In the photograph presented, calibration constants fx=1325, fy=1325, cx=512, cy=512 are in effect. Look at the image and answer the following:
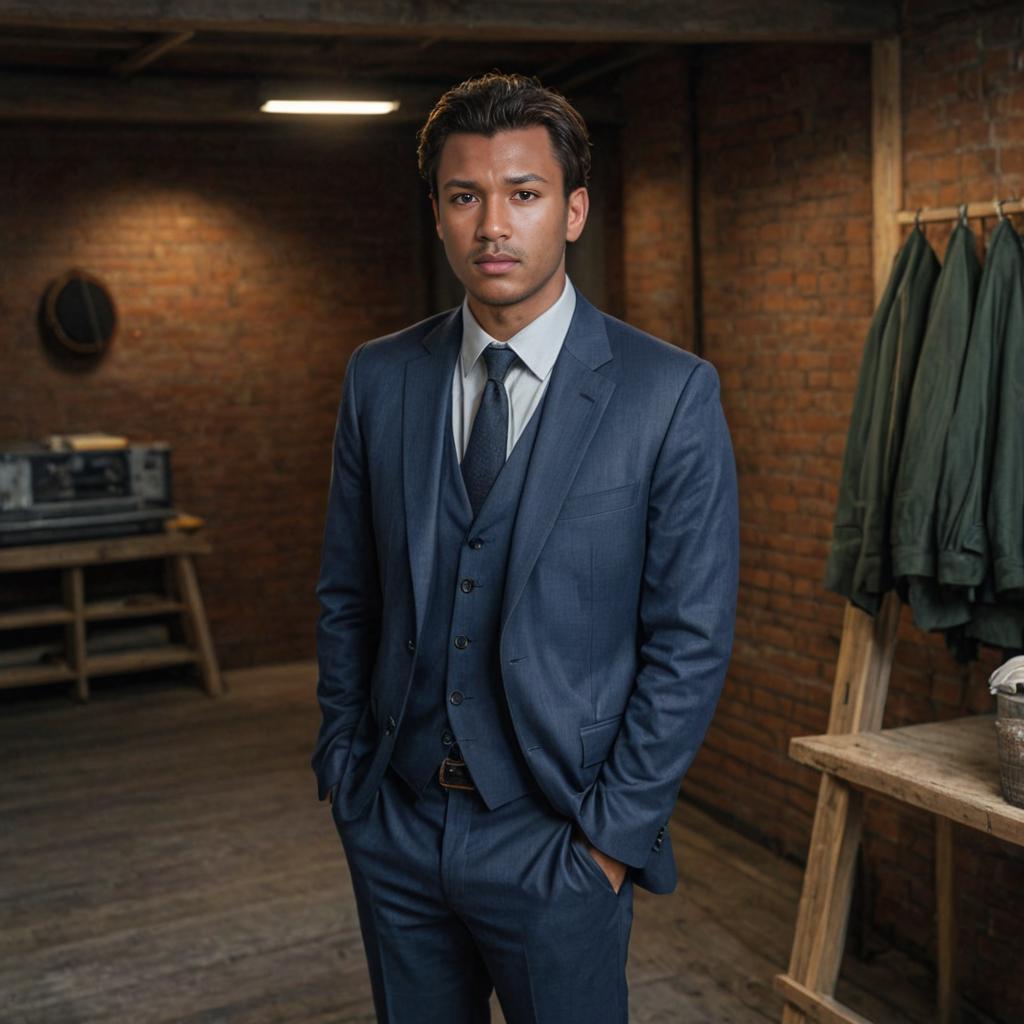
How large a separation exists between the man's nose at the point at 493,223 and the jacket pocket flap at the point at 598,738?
712mm

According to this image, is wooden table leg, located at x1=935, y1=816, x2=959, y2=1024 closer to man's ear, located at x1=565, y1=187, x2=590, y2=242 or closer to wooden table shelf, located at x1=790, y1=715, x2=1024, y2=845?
wooden table shelf, located at x1=790, y1=715, x2=1024, y2=845

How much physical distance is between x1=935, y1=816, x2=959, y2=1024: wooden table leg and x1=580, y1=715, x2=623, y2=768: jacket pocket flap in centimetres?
169

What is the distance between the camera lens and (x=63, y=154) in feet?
21.5

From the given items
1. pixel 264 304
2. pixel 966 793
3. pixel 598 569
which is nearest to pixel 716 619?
pixel 598 569

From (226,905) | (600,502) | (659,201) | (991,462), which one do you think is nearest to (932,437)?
(991,462)

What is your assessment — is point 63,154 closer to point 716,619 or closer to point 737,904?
point 737,904

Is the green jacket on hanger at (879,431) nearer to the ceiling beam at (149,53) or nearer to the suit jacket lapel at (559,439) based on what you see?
the suit jacket lapel at (559,439)

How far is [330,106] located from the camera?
5.73 metres

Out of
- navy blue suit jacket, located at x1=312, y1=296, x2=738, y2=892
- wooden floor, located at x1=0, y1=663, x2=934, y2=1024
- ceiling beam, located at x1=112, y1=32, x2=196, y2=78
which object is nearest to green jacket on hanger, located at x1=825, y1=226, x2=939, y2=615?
wooden floor, located at x1=0, y1=663, x2=934, y2=1024

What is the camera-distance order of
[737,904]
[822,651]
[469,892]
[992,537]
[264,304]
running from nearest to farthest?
[469,892] < [992,537] < [737,904] < [822,651] < [264,304]

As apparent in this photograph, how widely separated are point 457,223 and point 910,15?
2.27 m

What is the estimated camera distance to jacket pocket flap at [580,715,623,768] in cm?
191

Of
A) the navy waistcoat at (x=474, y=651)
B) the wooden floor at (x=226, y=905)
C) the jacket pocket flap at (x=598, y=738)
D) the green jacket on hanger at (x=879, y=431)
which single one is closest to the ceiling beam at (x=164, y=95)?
the wooden floor at (x=226, y=905)

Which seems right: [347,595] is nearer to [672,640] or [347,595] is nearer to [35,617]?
[672,640]
